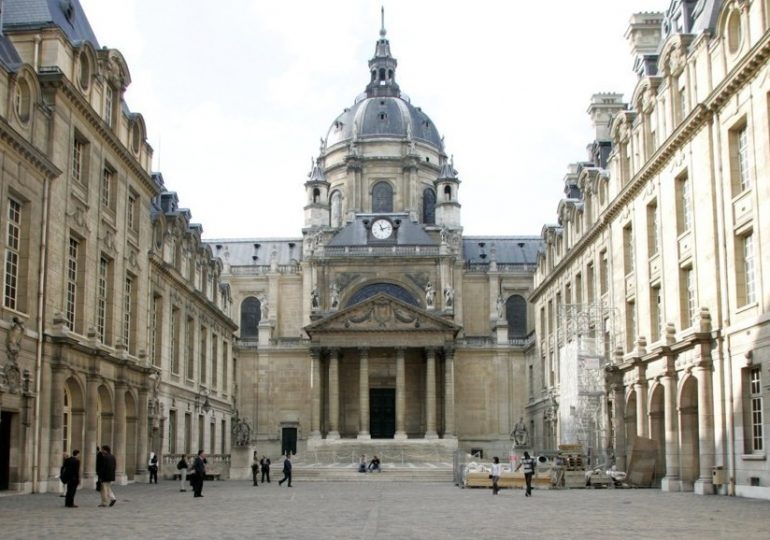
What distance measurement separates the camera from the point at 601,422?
44.1 m

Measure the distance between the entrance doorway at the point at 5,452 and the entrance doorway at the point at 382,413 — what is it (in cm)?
4680

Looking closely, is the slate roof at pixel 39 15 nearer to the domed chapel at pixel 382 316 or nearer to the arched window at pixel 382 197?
the domed chapel at pixel 382 316

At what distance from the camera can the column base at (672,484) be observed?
33.1 m

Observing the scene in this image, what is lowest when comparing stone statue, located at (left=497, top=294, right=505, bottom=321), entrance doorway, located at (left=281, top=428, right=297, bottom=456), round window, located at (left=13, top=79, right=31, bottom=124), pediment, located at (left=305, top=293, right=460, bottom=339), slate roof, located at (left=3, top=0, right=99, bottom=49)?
entrance doorway, located at (left=281, top=428, right=297, bottom=456)

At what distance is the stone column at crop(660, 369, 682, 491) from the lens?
33.7m

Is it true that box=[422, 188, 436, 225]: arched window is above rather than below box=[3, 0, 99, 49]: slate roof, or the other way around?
above

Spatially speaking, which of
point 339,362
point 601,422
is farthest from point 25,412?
point 339,362

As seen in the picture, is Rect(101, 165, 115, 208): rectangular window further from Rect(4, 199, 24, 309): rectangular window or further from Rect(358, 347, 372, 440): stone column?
Rect(358, 347, 372, 440): stone column

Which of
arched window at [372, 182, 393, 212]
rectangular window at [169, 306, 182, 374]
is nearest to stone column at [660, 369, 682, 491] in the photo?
rectangular window at [169, 306, 182, 374]

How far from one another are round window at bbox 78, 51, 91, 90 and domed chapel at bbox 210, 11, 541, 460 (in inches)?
1394

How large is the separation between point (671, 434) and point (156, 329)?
934 inches

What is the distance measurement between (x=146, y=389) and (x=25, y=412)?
11.8 meters

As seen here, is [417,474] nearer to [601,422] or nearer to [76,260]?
[601,422]

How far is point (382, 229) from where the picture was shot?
263 feet
